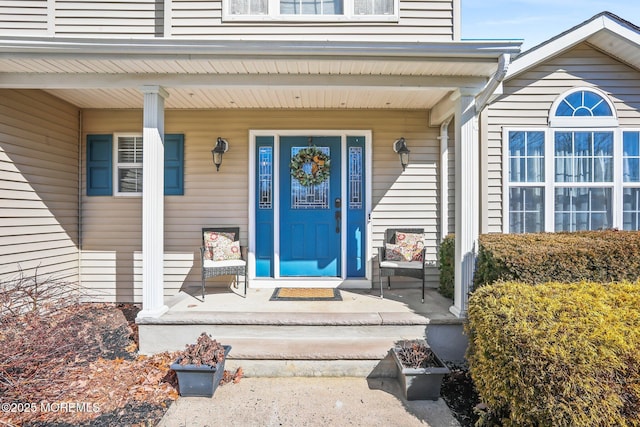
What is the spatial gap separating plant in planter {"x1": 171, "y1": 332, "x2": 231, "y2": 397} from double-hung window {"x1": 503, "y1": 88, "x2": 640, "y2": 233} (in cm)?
387

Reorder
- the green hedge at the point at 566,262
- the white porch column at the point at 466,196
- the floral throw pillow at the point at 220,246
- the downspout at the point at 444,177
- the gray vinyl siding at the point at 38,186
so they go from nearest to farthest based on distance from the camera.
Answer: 1. the green hedge at the point at 566,262
2. the white porch column at the point at 466,196
3. the gray vinyl siding at the point at 38,186
4. the floral throw pillow at the point at 220,246
5. the downspout at the point at 444,177

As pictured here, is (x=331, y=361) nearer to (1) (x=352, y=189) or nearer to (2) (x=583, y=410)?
(2) (x=583, y=410)

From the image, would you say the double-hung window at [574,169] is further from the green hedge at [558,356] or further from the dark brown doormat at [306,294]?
the dark brown doormat at [306,294]

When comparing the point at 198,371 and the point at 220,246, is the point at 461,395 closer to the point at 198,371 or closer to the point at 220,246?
the point at 198,371

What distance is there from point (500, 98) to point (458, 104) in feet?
4.52

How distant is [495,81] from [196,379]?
373 cm

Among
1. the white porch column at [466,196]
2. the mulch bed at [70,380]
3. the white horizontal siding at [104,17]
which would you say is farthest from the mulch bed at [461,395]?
the white horizontal siding at [104,17]

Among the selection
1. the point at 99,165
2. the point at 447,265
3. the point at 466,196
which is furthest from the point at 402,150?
the point at 99,165

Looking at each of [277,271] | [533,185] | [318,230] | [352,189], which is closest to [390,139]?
[352,189]

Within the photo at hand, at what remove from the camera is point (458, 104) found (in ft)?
11.5

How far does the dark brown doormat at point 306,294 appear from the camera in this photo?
4.09m

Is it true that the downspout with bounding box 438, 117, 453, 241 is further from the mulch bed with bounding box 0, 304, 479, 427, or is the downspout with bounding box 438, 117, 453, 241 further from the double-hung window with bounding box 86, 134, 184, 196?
the double-hung window with bounding box 86, 134, 184, 196

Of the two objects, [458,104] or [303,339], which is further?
[458,104]

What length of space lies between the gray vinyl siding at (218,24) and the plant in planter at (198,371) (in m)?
3.49
